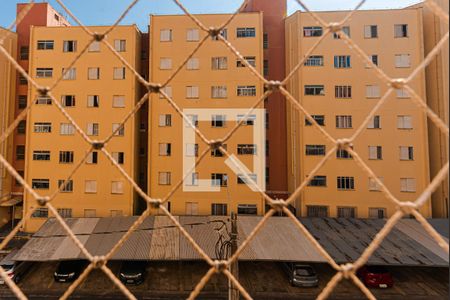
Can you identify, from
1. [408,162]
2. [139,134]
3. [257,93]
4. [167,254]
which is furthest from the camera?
[139,134]

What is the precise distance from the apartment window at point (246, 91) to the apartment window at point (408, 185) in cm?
604

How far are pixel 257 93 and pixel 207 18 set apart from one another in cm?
349

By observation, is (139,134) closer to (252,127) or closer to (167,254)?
(252,127)

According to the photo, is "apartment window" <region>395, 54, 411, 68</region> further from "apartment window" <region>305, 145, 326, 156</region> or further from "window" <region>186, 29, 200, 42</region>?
"window" <region>186, 29, 200, 42</region>

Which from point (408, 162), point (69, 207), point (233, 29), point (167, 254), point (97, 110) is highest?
point (233, 29)

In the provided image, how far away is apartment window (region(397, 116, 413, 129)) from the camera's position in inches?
404

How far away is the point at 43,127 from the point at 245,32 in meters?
8.41

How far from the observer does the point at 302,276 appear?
7773mm

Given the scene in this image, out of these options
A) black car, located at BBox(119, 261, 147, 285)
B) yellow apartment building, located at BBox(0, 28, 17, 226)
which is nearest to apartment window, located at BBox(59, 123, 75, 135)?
yellow apartment building, located at BBox(0, 28, 17, 226)

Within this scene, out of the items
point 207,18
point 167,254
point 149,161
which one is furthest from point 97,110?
point 167,254

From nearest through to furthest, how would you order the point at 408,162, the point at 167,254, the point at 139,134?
the point at 167,254 < the point at 408,162 < the point at 139,134

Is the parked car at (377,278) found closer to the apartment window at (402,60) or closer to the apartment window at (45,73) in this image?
the apartment window at (402,60)

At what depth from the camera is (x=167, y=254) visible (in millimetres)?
7652

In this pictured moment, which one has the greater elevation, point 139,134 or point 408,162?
point 139,134
